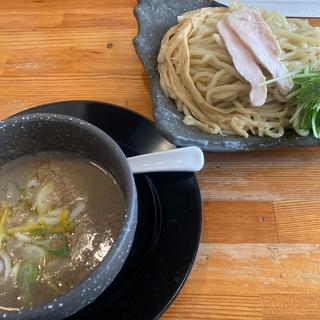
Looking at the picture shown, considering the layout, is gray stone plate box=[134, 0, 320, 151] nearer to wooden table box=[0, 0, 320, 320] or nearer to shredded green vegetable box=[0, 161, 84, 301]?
wooden table box=[0, 0, 320, 320]

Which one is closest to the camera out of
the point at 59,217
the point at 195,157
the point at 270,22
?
the point at 59,217

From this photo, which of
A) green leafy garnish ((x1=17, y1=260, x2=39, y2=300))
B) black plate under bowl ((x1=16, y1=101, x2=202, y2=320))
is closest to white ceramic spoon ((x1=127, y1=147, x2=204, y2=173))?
black plate under bowl ((x1=16, y1=101, x2=202, y2=320))

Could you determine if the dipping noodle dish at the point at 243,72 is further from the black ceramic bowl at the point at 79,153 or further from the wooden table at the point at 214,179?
the black ceramic bowl at the point at 79,153

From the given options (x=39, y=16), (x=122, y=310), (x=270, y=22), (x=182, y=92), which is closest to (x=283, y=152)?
(x=182, y=92)

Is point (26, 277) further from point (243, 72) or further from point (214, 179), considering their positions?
point (243, 72)

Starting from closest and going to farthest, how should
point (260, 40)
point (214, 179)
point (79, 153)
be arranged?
point (79, 153)
point (214, 179)
point (260, 40)

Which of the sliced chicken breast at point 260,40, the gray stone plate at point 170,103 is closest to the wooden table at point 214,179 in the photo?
the gray stone plate at point 170,103

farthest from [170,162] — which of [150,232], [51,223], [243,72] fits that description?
[243,72]

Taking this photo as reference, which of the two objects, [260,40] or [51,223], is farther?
[260,40]

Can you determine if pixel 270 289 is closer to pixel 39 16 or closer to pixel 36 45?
pixel 36 45
